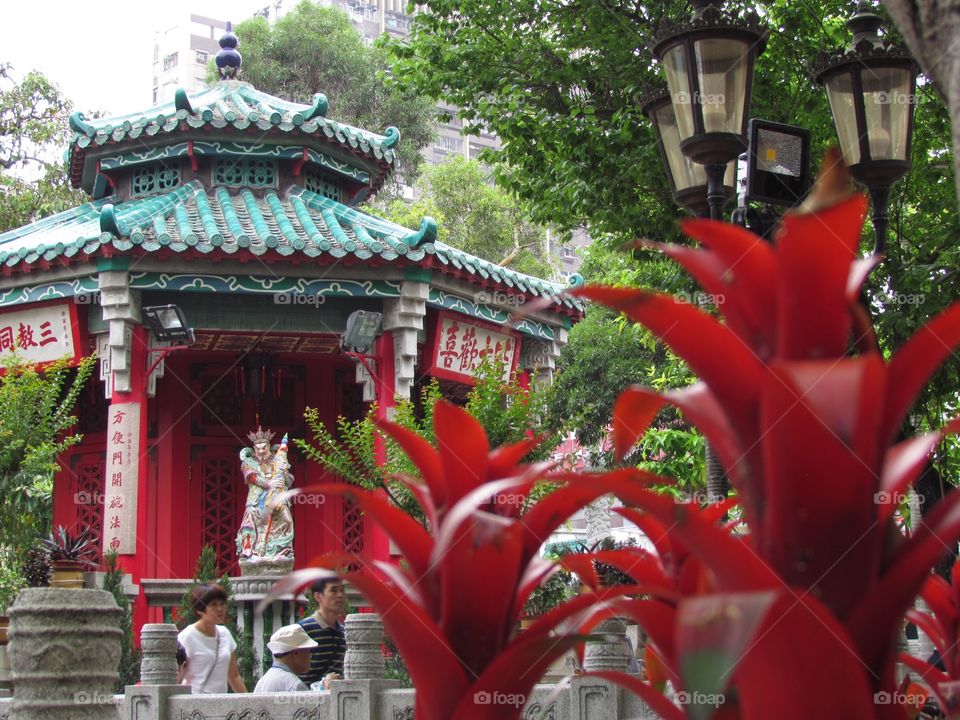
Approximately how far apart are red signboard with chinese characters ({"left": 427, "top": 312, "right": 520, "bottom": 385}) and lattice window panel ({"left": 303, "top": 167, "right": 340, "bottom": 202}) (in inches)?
122

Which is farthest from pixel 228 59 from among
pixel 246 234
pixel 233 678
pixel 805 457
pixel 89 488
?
pixel 805 457

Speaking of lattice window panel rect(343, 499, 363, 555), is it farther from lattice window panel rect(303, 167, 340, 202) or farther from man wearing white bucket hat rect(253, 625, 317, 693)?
man wearing white bucket hat rect(253, 625, 317, 693)

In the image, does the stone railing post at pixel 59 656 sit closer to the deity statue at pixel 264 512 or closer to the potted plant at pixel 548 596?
the potted plant at pixel 548 596

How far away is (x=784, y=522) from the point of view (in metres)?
1.93

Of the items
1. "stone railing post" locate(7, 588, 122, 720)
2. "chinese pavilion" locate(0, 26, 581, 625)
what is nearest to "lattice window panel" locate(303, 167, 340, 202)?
"chinese pavilion" locate(0, 26, 581, 625)

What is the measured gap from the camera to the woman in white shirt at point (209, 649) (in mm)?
8594

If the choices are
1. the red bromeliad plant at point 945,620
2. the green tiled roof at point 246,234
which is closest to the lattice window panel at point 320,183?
the green tiled roof at point 246,234

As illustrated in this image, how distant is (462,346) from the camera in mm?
16562

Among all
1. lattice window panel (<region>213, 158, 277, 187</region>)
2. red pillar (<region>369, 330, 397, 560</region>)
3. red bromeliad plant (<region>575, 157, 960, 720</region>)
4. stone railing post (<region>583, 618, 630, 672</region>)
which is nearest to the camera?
red bromeliad plant (<region>575, 157, 960, 720</region>)

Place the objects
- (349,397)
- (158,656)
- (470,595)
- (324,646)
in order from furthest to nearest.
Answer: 1. (349,397)
2. (158,656)
3. (324,646)
4. (470,595)

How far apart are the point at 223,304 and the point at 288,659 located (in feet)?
26.0

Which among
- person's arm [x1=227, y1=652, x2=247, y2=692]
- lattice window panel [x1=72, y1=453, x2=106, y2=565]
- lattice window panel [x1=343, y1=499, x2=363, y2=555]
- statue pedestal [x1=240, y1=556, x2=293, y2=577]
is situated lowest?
person's arm [x1=227, y1=652, x2=247, y2=692]

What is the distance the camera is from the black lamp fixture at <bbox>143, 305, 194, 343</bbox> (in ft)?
48.5

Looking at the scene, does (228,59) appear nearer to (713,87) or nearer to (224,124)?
(224,124)
